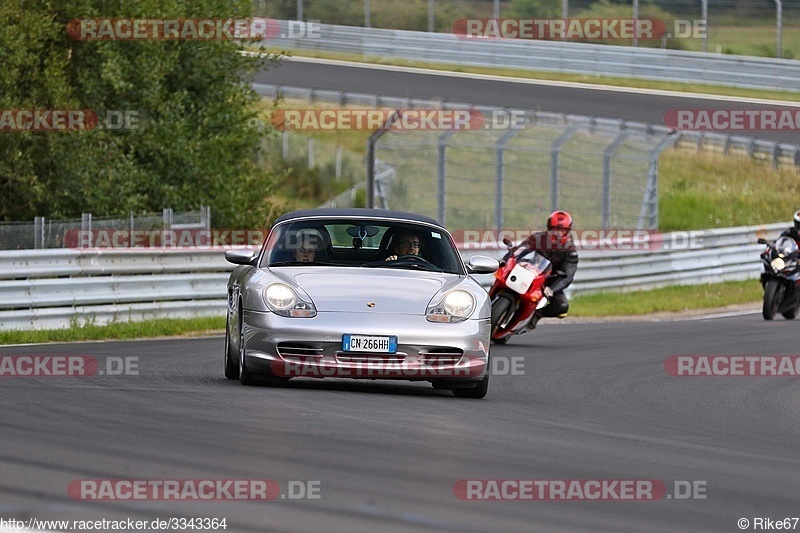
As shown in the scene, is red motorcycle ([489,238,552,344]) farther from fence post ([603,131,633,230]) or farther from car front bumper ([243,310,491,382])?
fence post ([603,131,633,230])

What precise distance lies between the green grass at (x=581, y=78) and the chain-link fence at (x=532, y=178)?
32.1 feet

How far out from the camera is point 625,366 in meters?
14.1

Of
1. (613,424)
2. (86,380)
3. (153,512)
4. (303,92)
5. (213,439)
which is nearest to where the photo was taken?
(153,512)

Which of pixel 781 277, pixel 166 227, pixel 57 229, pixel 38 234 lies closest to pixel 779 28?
pixel 781 277

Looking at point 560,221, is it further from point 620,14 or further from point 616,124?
point 620,14

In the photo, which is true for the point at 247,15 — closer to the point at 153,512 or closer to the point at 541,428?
the point at 541,428

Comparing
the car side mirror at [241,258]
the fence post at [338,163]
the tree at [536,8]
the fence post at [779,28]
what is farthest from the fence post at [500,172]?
the tree at [536,8]

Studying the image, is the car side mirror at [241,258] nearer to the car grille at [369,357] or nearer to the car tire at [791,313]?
the car grille at [369,357]

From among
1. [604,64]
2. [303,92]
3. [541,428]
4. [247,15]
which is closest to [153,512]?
[541,428]

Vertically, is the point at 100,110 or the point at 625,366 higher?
the point at 100,110

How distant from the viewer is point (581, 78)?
41844 millimetres

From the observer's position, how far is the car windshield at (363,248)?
10984 mm

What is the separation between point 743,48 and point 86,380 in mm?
32549

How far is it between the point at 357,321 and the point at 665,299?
1514 centimetres
